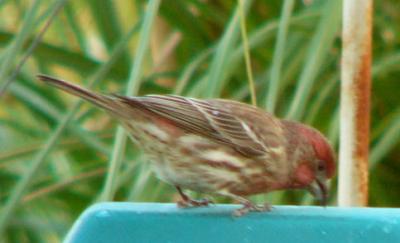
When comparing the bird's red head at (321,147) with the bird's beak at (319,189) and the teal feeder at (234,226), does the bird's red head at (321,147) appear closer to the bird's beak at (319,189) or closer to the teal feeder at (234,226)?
the bird's beak at (319,189)

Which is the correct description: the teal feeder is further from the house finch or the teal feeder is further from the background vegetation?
the background vegetation

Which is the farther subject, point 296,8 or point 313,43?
point 296,8

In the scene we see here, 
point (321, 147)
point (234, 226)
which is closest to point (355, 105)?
point (321, 147)

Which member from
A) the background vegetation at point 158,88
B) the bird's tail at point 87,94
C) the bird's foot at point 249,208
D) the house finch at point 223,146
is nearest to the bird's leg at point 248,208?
the bird's foot at point 249,208

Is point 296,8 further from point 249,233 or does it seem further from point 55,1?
point 249,233

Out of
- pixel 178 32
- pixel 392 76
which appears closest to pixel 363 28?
pixel 392 76

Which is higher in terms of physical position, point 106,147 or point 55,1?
point 55,1

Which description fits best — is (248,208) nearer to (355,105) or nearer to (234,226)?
(234,226)
